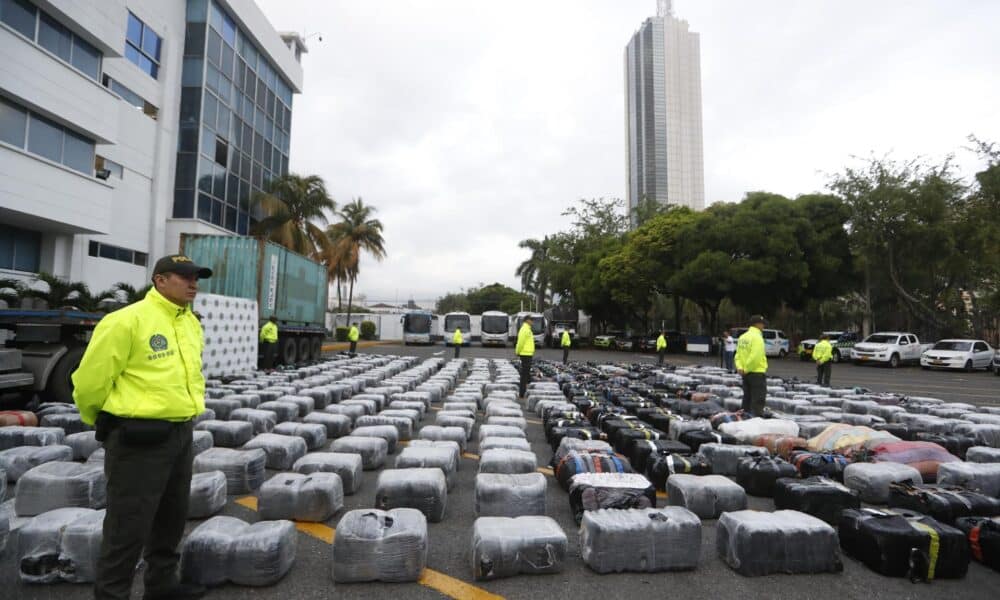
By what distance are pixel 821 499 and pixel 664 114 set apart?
341 ft

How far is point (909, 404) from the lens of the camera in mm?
10281

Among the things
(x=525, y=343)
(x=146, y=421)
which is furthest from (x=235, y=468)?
(x=525, y=343)

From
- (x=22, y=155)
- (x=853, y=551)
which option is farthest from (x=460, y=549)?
(x=22, y=155)

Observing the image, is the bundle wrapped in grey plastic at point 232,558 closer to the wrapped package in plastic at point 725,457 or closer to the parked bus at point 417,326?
Answer: the wrapped package in plastic at point 725,457

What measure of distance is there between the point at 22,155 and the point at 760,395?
19393 mm

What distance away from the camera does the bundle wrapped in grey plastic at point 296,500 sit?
422 cm

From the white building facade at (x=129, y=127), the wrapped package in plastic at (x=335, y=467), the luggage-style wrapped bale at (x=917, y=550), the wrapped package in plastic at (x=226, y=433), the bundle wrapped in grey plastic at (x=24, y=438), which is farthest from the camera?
the white building facade at (x=129, y=127)

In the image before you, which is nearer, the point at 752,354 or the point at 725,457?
the point at 725,457

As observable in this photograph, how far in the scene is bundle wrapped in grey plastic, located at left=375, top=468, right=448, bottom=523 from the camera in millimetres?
4293

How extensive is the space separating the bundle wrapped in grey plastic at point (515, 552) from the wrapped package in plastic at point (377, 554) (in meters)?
0.38

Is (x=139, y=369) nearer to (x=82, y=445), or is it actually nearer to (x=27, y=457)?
(x=27, y=457)

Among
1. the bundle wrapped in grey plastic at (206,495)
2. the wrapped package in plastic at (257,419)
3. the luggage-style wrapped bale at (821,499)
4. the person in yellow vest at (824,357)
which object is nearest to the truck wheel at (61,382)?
the wrapped package in plastic at (257,419)

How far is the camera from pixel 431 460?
5.08m

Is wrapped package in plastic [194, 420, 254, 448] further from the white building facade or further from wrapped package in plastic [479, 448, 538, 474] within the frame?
the white building facade
